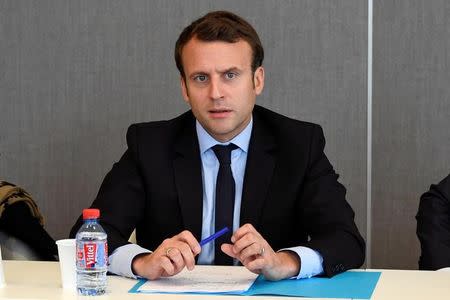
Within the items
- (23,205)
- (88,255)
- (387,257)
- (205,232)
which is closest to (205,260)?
(205,232)

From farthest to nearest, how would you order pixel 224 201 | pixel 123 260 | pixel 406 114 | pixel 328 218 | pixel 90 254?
pixel 406 114
pixel 224 201
pixel 328 218
pixel 123 260
pixel 90 254

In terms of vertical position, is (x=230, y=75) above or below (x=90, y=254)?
above

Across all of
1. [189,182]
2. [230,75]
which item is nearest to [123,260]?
[189,182]

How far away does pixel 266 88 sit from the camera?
14.0 feet

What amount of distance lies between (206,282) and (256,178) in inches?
24.0

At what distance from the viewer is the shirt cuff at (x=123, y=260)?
2.57 meters

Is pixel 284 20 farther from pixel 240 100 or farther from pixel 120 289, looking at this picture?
pixel 120 289

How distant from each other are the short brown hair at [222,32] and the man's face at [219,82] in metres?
0.02

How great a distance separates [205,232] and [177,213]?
0.11 m

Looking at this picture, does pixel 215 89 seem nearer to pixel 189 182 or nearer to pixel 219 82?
pixel 219 82

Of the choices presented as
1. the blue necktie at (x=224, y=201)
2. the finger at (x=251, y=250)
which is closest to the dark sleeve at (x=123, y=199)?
the blue necktie at (x=224, y=201)

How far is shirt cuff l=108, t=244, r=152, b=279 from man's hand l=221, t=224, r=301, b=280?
0.31 meters

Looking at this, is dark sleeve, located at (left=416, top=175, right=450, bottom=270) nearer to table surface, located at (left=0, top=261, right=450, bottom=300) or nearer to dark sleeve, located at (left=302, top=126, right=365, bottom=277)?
dark sleeve, located at (left=302, top=126, right=365, bottom=277)

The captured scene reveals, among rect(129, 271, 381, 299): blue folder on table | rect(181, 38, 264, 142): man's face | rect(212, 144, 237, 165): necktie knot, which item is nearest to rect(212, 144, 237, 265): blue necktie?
rect(212, 144, 237, 165): necktie knot
